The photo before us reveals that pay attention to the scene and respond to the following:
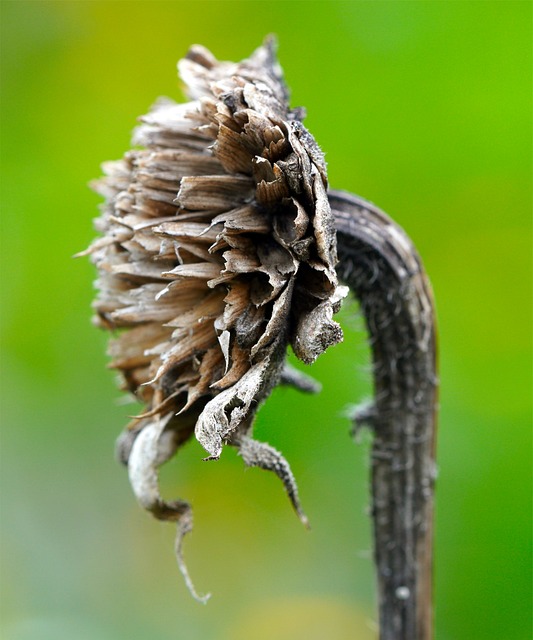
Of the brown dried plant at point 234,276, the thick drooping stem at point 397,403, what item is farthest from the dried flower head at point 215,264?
the thick drooping stem at point 397,403

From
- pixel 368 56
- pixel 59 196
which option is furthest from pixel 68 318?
pixel 368 56

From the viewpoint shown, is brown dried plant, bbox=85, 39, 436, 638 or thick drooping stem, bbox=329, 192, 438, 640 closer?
brown dried plant, bbox=85, 39, 436, 638

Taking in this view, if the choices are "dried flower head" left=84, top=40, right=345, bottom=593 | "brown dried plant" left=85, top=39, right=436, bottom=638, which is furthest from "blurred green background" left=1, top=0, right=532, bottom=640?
"dried flower head" left=84, top=40, right=345, bottom=593

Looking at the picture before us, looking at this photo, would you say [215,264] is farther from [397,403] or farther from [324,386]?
[324,386]

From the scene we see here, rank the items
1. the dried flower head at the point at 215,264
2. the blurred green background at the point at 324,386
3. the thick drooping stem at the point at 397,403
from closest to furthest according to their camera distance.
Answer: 1. the dried flower head at the point at 215,264
2. the thick drooping stem at the point at 397,403
3. the blurred green background at the point at 324,386

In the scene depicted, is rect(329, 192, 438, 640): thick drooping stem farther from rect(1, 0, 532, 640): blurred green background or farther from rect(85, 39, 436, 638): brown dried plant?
rect(1, 0, 532, 640): blurred green background

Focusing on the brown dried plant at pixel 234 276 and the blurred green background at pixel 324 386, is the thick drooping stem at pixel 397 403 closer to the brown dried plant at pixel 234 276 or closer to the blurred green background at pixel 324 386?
the brown dried plant at pixel 234 276

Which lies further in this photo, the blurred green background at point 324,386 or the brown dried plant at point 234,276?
the blurred green background at point 324,386

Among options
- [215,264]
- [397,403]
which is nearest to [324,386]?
[397,403]
